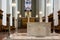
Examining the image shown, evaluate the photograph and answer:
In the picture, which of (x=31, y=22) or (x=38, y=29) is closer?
(x=38, y=29)

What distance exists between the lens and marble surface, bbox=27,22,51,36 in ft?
20.4

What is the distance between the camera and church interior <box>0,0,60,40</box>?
6131 mm

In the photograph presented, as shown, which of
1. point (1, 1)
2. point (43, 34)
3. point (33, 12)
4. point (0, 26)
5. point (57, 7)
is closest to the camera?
point (43, 34)

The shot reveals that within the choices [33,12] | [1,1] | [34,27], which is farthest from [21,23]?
[34,27]

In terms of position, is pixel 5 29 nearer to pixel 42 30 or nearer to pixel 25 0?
pixel 42 30

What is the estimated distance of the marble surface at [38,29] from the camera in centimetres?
623

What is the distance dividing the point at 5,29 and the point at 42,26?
643 cm

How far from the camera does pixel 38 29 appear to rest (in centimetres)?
628

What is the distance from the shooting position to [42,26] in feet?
20.6

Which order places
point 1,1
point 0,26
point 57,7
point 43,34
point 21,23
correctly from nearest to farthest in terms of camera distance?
point 43,34
point 0,26
point 57,7
point 1,1
point 21,23

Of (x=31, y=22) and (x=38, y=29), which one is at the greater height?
(x=31, y=22)

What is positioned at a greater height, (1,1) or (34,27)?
(1,1)

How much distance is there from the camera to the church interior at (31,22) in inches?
241

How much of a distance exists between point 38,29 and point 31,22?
0.40 metres
